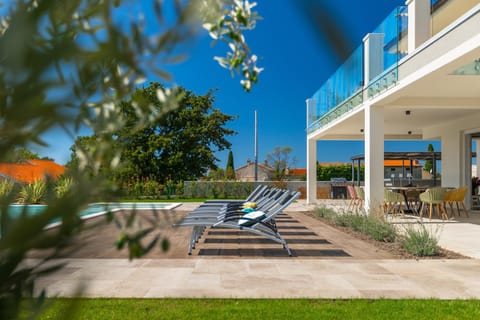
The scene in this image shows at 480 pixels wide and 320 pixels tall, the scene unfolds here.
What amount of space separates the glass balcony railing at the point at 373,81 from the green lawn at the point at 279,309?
10.4 ft

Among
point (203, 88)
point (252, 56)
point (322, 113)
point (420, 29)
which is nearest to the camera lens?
point (252, 56)

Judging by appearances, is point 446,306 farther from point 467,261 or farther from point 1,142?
point 1,142

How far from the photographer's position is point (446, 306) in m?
3.62

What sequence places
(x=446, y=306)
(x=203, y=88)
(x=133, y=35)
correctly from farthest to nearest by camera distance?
(x=203, y=88), (x=446, y=306), (x=133, y=35)

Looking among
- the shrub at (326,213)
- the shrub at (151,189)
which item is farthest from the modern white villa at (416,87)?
the shrub at (151,189)

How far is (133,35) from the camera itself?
0.51 metres

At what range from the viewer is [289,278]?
15.0ft

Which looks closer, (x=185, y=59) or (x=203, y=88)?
(x=185, y=59)

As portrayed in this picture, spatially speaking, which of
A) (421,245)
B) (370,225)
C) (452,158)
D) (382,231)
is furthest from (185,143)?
(421,245)

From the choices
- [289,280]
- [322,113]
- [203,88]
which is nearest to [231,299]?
[289,280]

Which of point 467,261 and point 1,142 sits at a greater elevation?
point 1,142

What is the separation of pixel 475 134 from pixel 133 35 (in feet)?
50.8

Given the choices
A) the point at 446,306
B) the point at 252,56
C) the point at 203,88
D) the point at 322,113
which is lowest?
the point at 446,306

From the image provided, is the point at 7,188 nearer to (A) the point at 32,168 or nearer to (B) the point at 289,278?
(A) the point at 32,168
